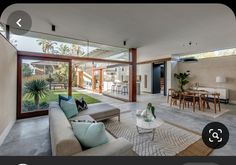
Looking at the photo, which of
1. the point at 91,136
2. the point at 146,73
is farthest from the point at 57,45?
the point at 146,73

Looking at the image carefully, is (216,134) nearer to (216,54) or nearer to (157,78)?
(216,54)

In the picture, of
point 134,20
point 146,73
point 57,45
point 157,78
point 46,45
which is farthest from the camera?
point 146,73

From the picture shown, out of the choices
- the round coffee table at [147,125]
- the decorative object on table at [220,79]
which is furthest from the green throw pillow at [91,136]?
the decorative object on table at [220,79]

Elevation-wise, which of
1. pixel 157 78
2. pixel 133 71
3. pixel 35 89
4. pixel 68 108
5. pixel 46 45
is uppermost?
pixel 46 45

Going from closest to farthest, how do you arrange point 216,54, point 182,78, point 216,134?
point 216,134
point 216,54
point 182,78

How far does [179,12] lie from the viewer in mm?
2221

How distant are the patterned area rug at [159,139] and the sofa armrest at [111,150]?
2.50 ft

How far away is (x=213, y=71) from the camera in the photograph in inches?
230

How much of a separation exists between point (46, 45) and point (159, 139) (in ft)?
12.8

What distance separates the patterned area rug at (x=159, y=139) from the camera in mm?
1832

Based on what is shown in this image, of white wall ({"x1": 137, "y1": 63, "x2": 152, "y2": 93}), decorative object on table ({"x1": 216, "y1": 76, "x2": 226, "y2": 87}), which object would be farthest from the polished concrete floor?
white wall ({"x1": 137, "y1": 63, "x2": 152, "y2": 93})

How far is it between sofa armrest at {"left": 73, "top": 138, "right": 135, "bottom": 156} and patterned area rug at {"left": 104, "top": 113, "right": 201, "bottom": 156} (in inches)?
30.0

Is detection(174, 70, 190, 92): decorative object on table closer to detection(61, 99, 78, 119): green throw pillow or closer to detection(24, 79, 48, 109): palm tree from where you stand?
detection(61, 99, 78, 119): green throw pillow

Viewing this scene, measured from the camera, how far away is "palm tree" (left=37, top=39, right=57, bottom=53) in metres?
3.58
